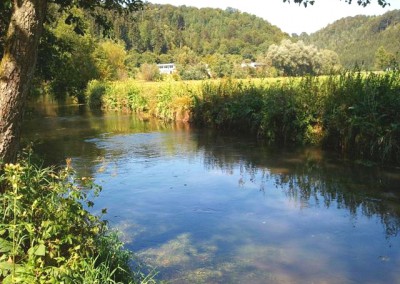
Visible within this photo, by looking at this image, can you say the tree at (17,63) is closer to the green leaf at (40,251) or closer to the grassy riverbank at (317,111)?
the green leaf at (40,251)

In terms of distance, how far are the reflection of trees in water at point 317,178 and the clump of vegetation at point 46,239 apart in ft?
14.2

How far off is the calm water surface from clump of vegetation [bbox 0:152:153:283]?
3.97ft

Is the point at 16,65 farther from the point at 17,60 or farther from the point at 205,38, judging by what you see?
the point at 205,38

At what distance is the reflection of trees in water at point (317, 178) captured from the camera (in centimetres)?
741

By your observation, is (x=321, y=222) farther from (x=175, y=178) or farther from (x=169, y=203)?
(x=175, y=178)

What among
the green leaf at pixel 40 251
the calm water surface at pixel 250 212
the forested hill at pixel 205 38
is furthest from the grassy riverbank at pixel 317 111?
the forested hill at pixel 205 38

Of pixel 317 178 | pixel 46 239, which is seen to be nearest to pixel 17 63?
pixel 46 239

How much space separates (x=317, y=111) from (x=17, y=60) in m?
10.1

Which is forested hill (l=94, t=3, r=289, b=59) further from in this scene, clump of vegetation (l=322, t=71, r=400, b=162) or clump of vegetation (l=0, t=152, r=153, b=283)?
clump of vegetation (l=0, t=152, r=153, b=283)

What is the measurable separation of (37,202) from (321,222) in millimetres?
4554

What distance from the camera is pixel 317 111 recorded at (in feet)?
41.0

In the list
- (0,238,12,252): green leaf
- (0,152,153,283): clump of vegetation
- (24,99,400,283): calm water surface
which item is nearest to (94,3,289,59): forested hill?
(24,99,400,283): calm water surface

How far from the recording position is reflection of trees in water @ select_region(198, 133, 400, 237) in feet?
24.3

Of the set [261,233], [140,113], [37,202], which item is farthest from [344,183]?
[140,113]
